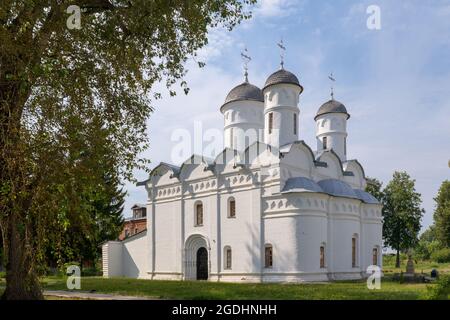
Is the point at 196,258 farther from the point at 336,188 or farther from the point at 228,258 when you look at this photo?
the point at 336,188

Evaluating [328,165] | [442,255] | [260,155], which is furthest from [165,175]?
[442,255]

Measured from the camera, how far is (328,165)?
30672mm

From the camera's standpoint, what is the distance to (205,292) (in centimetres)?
1862

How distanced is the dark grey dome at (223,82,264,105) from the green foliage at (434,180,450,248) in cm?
2625

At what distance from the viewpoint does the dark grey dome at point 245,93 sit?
31.0 metres

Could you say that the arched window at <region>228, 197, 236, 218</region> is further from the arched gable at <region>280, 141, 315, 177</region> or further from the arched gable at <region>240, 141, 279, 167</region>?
the arched gable at <region>280, 141, 315, 177</region>

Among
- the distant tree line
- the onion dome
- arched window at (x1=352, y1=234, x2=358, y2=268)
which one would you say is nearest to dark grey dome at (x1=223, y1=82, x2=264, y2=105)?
the onion dome

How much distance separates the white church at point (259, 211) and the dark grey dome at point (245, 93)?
0.25ft

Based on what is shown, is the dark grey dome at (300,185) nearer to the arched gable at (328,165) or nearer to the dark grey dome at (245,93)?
the arched gable at (328,165)

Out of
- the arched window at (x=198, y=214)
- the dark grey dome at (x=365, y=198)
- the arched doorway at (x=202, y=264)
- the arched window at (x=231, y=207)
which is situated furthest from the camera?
the dark grey dome at (x=365, y=198)

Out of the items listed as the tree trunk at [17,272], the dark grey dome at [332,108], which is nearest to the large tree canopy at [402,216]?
the dark grey dome at [332,108]

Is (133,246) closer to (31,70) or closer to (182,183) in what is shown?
(182,183)

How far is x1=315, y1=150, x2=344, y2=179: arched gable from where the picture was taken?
96.1 feet

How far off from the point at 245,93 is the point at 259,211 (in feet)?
28.6
